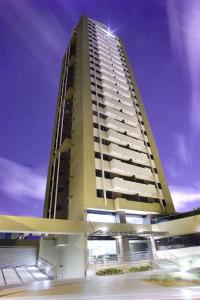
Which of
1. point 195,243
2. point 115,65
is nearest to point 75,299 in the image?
point 195,243

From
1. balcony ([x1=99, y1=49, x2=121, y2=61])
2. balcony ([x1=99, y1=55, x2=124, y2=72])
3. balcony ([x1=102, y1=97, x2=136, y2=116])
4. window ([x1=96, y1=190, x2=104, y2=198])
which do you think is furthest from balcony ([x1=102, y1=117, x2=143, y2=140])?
balcony ([x1=99, y1=49, x2=121, y2=61])

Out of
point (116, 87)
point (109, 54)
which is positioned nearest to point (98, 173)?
point (116, 87)

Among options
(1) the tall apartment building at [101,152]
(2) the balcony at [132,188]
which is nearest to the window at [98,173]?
(1) the tall apartment building at [101,152]

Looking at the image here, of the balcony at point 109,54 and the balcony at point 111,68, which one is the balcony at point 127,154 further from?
the balcony at point 109,54

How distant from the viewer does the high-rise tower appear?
1217 inches

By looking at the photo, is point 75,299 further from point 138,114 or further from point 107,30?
point 107,30

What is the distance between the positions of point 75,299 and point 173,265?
17.1 metres

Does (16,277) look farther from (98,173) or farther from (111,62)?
(111,62)

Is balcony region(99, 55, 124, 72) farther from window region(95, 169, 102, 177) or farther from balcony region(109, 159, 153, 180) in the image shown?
window region(95, 169, 102, 177)

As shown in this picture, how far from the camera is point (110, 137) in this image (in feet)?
127

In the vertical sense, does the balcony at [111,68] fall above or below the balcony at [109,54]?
below

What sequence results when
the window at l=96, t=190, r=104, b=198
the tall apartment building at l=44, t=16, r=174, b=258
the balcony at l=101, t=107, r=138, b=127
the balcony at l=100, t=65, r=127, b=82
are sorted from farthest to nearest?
the balcony at l=100, t=65, r=127, b=82 < the balcony at l=101, t=107, r=138, b=127 < the window at l=96, t=190, r=104, b=198 < the tall apartment building at l=44, t=16, r=174, b=258

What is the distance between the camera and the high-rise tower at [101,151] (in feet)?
101

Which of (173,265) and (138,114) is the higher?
(138,114)
